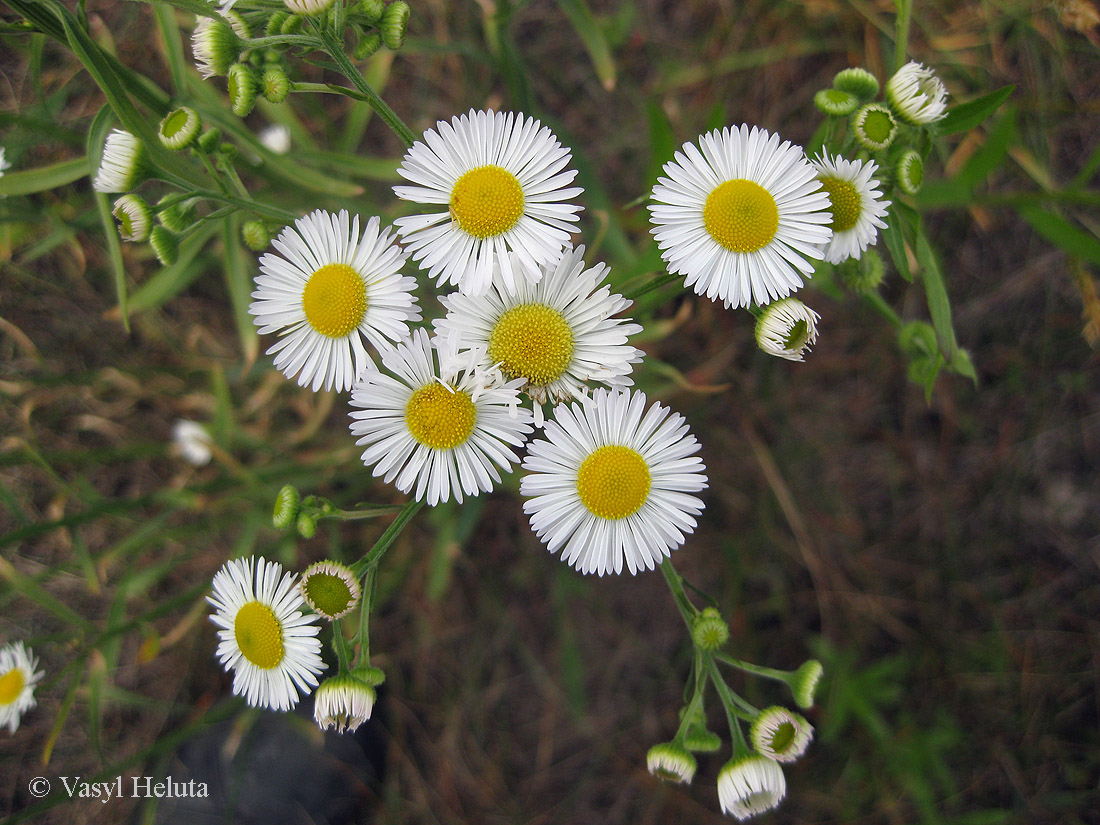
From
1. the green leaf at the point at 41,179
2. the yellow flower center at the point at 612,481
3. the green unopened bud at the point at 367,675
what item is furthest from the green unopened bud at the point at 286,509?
the green leaf at the point at 41,179

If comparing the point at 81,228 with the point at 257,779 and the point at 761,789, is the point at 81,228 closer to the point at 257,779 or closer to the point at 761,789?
the point at 257,779

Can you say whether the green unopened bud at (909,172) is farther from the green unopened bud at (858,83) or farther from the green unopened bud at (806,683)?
the green unopened bud at (806,683)

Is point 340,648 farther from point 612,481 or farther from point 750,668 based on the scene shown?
point 750,668

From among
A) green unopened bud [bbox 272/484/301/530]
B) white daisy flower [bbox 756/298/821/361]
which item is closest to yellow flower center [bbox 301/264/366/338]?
green unopened bud [bbox 272/484/301/530]

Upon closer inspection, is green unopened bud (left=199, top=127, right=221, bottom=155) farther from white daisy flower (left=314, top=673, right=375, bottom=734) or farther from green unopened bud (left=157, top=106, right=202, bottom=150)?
white daisy flower (left=314, top=673, right=375, bottom=734)

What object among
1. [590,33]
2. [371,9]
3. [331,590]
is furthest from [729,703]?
[590,33]

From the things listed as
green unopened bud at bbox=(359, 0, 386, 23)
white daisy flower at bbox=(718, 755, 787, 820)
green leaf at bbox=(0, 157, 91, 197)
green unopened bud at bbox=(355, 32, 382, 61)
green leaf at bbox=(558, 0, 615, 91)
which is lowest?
white daisy flower at bbox=(718, 755, 787, 820)
